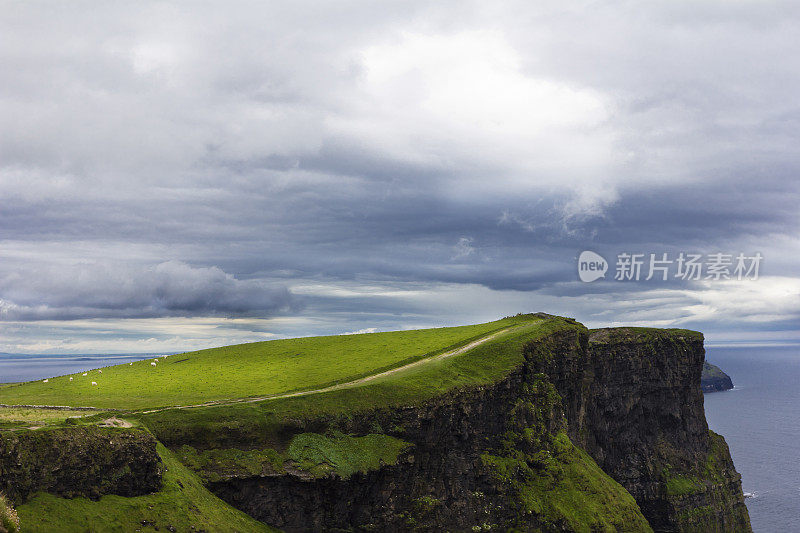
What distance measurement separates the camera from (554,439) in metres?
86.4

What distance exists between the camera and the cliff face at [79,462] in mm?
39219

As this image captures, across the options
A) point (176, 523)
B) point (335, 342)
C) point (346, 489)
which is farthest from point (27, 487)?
point (335, 342)

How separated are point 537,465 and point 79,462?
5965cm

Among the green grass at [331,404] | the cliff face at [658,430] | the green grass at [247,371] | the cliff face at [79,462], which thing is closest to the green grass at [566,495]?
the green grass at [331,404]

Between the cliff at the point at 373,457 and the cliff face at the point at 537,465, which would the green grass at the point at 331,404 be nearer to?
the cliff at the point at 373,457

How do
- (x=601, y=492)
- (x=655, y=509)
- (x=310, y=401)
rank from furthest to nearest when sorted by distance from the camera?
1. (x=655, y=509)
2. (x=601, y=492)
3. (x=310, y=401)

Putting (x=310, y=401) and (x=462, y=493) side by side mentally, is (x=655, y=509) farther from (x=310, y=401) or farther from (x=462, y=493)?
(x=310, y=401)

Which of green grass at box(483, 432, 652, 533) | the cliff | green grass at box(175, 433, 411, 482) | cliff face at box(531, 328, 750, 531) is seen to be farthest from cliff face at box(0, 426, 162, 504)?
cliff face at box(531, 328, 750, 531)

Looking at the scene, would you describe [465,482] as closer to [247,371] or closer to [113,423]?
[113,423]

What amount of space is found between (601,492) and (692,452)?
232 feet

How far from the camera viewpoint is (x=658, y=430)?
442ft

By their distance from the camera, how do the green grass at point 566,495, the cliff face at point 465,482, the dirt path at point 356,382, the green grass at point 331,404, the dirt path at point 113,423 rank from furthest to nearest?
the green grass at point 566,495
the dirt path at point 356,382
the cliff face at point 465,482
the green grass at point 331,404
the dirt path at point 113,423

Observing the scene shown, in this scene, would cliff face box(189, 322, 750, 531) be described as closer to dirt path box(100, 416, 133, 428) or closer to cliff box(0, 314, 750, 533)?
cliff box(0, 314, 750, 533)

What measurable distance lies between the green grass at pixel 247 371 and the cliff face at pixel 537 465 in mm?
16694
